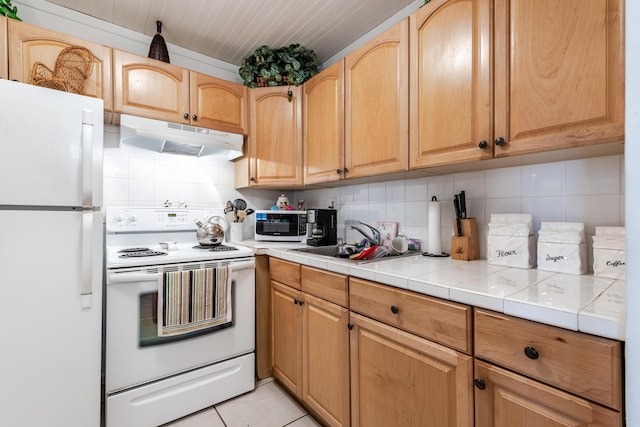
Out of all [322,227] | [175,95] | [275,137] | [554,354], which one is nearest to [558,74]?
[554,354]

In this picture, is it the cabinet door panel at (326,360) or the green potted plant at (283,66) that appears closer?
the cabinet door panel at (326,360)

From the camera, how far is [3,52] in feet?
4.84

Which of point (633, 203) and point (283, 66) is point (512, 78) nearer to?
point (633, 203)

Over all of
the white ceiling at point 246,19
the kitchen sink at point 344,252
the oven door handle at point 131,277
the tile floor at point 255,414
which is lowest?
the tile floor at point 255,414

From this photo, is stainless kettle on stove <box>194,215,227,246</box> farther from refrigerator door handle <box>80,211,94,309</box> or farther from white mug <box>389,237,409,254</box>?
white mug <box>389,237,409,254</box>

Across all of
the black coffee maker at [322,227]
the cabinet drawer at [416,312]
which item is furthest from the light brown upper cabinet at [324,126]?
the cabinet drawer at [416,312]

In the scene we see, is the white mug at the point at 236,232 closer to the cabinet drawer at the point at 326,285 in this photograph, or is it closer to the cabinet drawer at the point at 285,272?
the cabinet drawer at the point at 285,272

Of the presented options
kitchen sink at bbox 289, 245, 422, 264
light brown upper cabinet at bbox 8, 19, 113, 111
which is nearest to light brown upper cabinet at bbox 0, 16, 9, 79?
light brown upper cabinet at bbox 8, 19, 113, 111

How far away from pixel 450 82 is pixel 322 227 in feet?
3.97

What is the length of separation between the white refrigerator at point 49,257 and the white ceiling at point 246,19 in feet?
3.12

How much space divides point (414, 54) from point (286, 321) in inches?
63.8

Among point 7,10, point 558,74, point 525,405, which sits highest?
point 7,10

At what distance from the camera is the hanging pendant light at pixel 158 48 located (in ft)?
6.56

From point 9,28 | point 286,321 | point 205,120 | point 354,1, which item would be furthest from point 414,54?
point 9,28
